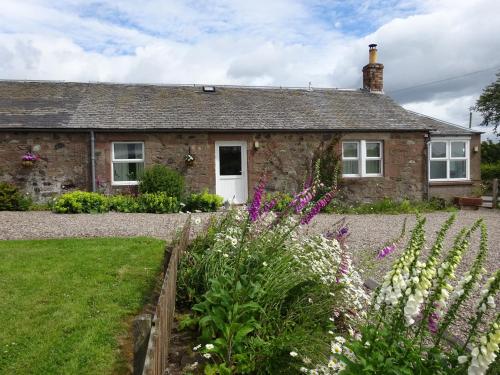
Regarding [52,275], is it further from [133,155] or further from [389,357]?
[133,155]

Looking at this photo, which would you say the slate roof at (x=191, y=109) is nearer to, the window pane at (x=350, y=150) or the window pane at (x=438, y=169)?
the window pane at (x=350, y=150)

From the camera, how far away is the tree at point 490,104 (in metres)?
29.8

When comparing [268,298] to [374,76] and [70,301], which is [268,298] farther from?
[374,76]

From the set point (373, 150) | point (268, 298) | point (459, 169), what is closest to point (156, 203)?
point (373, 150)

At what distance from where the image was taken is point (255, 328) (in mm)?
3396

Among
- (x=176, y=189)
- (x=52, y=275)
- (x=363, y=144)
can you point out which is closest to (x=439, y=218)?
(x=363, y=144)

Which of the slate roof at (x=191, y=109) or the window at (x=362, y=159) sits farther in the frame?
the window at (x=362, y=159)

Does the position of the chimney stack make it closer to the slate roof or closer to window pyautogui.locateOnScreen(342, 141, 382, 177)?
the slate roof

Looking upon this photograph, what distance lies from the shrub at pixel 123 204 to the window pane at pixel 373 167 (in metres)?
8.67

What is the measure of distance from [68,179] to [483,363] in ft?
44.8

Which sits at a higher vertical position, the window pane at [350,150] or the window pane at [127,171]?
the window pane at [350,150]

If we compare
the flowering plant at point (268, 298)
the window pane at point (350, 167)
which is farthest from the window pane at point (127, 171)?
the flowering plant at point (268, 298)

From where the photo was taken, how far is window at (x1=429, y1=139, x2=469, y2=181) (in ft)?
57.0

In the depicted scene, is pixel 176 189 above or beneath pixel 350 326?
above
